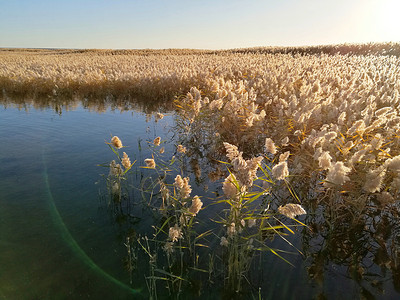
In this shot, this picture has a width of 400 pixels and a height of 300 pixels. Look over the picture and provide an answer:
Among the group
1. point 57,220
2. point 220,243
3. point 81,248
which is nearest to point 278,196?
point 220,243

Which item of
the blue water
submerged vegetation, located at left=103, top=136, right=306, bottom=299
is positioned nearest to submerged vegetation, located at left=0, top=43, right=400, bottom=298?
submerged vegetation, located at left=103, top=136, right=306, bottom=299

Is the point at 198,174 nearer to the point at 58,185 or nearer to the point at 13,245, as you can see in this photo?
the point at 58,185

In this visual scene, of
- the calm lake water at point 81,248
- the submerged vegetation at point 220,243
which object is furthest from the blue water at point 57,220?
the submerged vegetation at point 220,243

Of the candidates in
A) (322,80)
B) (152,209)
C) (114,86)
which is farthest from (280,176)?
(114,86)

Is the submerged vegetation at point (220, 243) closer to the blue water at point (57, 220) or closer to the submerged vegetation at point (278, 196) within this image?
the submerged vegetation at point (278, 196)

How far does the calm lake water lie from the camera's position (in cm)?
267

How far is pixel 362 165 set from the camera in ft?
11.7

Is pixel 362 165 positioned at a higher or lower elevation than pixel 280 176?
lower

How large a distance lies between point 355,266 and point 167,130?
6.16 meters

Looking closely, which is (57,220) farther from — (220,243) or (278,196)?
(278,196)

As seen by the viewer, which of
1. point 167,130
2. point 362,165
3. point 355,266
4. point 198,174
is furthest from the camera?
point 167,130

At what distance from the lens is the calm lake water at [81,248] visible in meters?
2.67

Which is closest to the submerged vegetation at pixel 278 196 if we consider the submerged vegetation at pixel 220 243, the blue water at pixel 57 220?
the submerged vegetation at pixel 220 243

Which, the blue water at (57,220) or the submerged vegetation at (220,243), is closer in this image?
the submerged vegetation at (220,243)
